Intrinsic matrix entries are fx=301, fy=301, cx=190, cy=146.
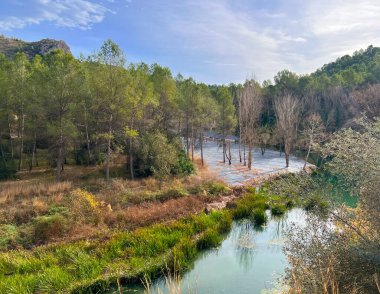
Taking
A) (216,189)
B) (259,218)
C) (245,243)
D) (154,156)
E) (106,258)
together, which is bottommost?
(245,243)

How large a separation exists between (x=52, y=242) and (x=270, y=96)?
53.1m

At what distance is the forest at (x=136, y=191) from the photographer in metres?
6.77

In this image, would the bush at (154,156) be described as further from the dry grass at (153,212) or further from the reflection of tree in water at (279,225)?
the reflection of tree in water at (279,225)

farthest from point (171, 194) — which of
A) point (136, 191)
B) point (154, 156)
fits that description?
point (154, 156)

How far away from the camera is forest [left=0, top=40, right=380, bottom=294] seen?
6770mm

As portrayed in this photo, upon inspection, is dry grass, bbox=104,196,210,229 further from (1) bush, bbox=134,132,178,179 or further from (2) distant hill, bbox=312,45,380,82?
(2) distant hill, bbox=312,45,380,82

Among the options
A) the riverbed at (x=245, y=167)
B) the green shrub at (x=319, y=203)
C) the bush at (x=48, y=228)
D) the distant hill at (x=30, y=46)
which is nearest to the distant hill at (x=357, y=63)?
the riverbed at (x=245, y=167)

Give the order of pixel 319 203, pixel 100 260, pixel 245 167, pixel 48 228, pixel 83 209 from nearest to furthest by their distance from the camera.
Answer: pixel 319 203 → pixel 100 260 → pixel 48 228 → pixel 83 209 → pixel 245 167

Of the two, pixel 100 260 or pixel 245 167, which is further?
pixel 245 167

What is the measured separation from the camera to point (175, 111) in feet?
102

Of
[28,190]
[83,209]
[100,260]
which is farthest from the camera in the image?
[28,190]

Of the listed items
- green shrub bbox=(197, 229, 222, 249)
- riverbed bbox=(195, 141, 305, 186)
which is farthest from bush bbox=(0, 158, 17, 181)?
green shrub bbox=(197, 229, 222, 249)

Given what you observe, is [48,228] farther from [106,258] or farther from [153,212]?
[153,212]

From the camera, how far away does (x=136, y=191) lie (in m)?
20.3
